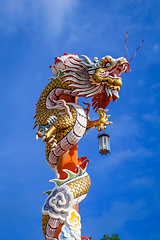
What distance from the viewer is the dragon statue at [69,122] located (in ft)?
20.8

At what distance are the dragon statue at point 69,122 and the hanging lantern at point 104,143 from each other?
0.38 metres

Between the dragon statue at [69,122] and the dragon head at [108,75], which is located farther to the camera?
the dragon head at [108,75]

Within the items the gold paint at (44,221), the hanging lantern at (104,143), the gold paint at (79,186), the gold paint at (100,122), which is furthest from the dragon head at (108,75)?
the gold paint at (44,221)

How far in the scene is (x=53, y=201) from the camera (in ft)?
21.0

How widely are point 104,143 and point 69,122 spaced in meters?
0.85

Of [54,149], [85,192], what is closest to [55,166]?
[54,149]

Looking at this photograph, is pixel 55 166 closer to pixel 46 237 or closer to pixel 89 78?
pixel 46 237

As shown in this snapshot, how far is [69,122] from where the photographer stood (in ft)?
22.6

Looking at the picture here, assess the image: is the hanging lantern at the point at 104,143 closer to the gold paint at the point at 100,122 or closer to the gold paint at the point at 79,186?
the gold paint at the point at 100,122

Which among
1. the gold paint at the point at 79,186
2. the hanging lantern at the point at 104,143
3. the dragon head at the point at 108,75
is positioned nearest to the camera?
the gold paint at the point at 79,186

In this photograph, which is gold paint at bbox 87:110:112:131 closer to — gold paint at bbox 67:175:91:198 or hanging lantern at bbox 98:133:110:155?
hanging lantern at bbox 98:133:110:155

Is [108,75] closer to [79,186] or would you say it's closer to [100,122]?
[100,122]

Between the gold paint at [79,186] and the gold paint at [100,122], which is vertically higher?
the gold paint at [100,122]

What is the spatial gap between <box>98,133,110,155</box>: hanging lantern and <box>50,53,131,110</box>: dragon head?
0.93 meters
